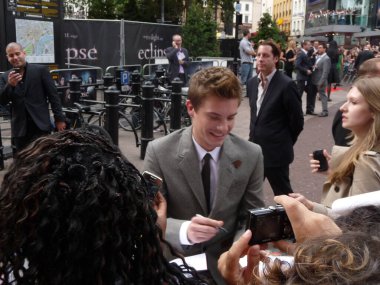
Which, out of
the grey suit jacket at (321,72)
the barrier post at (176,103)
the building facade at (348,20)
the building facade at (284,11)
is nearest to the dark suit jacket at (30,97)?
the barrier post at (176,103)

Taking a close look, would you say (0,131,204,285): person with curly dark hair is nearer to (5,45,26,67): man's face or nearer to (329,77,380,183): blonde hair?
(329,77,380,183): blonde hair

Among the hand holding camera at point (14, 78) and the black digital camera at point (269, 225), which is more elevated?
the hand holding camera at point (14, 78)

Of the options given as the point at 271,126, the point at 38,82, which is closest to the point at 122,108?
the point at 38,82

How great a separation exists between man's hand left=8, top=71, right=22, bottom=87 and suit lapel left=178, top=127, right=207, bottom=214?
13.2ft

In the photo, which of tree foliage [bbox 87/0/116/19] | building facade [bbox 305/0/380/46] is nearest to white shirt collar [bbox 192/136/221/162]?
tree foliage [bbox 87/0/116/19]

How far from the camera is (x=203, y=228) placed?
5.87ft

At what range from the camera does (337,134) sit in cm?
413

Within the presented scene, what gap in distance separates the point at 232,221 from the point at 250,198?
0.51 ft

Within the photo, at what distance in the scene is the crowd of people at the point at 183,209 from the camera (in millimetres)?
1023

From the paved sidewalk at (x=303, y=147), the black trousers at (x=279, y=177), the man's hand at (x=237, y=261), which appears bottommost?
the paved sidewalk at (x=303, y=147)

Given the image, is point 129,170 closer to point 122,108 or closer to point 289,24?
point 122,108

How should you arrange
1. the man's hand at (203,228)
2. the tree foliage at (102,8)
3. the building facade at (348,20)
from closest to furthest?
the man's hand at (203,228) < the tree foliage at (102,8) < the building facade at (348,20)

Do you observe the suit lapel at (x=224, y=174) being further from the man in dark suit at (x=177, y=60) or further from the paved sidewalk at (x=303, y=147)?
the man in dark suit at (x=177, y=60)

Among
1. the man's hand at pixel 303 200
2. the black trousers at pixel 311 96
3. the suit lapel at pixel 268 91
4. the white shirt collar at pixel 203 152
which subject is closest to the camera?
the man's hand at pixel 303 200
